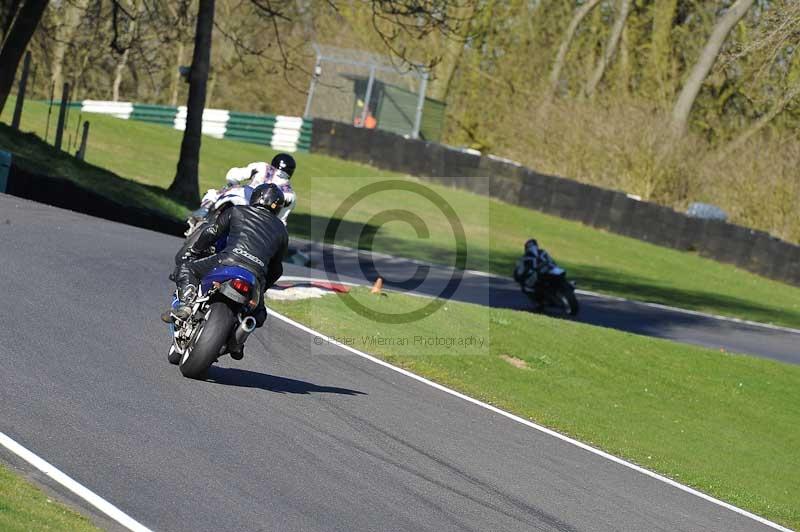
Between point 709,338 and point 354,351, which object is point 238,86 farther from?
point 354,351

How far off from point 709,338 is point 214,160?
20049 mm

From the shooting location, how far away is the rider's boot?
8.80 metres

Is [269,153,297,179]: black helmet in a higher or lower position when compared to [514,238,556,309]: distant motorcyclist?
higher

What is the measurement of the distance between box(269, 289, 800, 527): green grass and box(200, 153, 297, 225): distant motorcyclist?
3140 millimetres

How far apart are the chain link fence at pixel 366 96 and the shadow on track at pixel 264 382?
111ft

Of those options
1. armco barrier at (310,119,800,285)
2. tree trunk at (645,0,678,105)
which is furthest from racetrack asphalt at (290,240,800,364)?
tree trunk at (645,0,678,105)

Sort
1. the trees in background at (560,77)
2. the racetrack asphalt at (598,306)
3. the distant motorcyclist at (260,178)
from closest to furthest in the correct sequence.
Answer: the distant motorcyclist at (260,178) → the racetrack asphalt at (598,306) → the trees in background at (560,77)

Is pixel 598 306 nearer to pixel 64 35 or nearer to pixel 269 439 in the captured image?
pixel 269 439

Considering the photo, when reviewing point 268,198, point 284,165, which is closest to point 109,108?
point 284,165

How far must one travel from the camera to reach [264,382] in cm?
960

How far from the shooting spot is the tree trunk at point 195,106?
77.7 ft

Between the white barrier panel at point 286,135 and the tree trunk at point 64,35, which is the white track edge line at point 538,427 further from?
the tree trunk at point 64,35

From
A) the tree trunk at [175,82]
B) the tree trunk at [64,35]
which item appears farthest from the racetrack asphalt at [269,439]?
the tree trunk at [175,82]

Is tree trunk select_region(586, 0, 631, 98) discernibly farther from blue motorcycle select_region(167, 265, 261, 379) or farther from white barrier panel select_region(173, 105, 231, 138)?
blue motorcycle select_region(167, 265, 261, 379)
